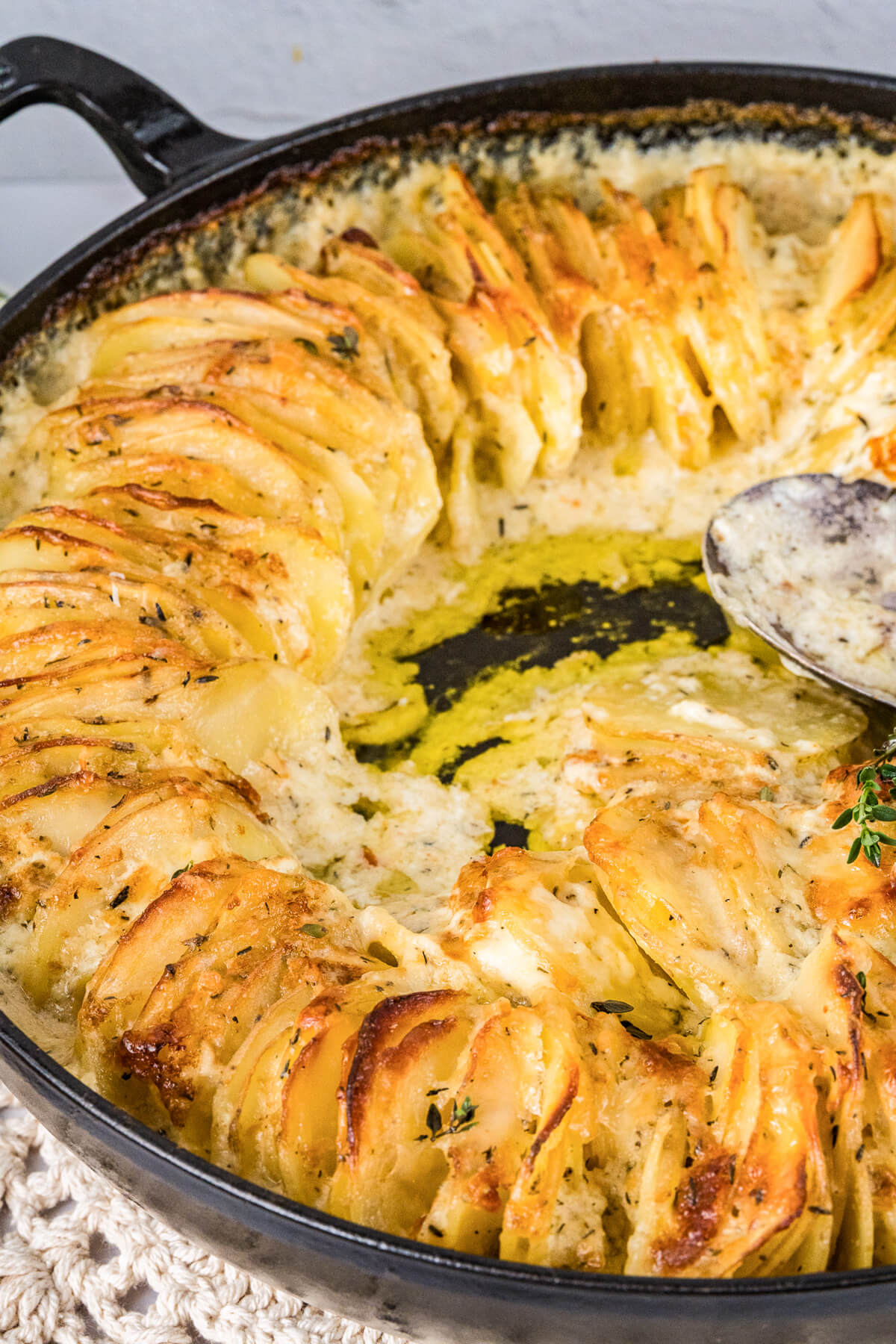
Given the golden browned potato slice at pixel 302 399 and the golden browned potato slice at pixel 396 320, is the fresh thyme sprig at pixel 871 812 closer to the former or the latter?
the golden browned potato slice at pixel 302 399

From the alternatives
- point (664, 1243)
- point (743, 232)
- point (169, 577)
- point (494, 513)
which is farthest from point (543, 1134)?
point (743, 232)

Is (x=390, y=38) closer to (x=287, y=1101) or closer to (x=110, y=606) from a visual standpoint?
(x=110, y=606)

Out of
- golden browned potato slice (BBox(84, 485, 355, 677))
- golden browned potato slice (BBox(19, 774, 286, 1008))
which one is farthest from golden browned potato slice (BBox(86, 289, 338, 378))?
golden browned potato slice (BBox(19, 774, 286, 1008))

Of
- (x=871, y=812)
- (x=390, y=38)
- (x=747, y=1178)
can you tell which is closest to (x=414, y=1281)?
(x=747, y=1178)

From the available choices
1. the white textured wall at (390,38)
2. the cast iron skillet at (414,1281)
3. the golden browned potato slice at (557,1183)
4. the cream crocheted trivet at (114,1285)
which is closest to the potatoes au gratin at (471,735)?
the golden browned potato slice at (557,1183)

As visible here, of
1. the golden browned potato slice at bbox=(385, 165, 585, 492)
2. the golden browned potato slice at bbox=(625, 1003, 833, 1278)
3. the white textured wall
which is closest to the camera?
the golden browned potato slice at bbox=(625, 1003, 833, 1278)

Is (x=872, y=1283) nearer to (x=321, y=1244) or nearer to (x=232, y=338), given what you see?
(x=321, y=1244)

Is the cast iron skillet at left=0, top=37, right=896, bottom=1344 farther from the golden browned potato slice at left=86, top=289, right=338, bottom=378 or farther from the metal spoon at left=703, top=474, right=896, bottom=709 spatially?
the golden browned potato slice at left=86, top=289, right=338, bottom=378
